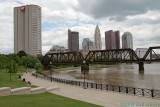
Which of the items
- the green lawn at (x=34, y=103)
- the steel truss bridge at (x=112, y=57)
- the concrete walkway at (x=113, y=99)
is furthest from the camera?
the steel truss bridge at (x=112, y=57)

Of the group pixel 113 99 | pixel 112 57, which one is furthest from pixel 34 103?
pixel 112 57

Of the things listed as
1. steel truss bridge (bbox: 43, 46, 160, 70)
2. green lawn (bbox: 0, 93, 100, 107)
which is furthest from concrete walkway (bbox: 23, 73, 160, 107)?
steel truss bridge (bbox: 43, 46, 160, 70)

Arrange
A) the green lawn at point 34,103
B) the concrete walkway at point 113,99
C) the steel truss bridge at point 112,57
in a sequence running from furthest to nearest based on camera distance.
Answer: the steel truss bridge at point 112,57
the concrete walkway at point 113,99
the green lawn at point 34,103

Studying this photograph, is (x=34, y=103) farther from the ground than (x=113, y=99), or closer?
farther from the ground

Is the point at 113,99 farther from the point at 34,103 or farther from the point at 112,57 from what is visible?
the point at 112,57

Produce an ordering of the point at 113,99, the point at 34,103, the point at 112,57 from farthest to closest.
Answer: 1. the point at 112,57
2. the point at 113,99
3. the point at 34,103

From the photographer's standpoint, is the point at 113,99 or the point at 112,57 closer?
the point at 113,99

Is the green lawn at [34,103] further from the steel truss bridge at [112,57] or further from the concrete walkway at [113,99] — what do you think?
the steel truss bridge at [112,57]

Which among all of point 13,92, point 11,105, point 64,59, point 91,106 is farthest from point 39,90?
point 64,59

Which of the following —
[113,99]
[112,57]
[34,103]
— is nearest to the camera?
[34,103]

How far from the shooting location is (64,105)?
26516 millimetres

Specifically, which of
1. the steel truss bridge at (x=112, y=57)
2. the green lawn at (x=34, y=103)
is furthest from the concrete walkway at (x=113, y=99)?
the steel truss bridge at (x=112, y=57)

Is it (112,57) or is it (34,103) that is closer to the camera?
(34,103)

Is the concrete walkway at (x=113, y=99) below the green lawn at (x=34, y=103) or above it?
below
